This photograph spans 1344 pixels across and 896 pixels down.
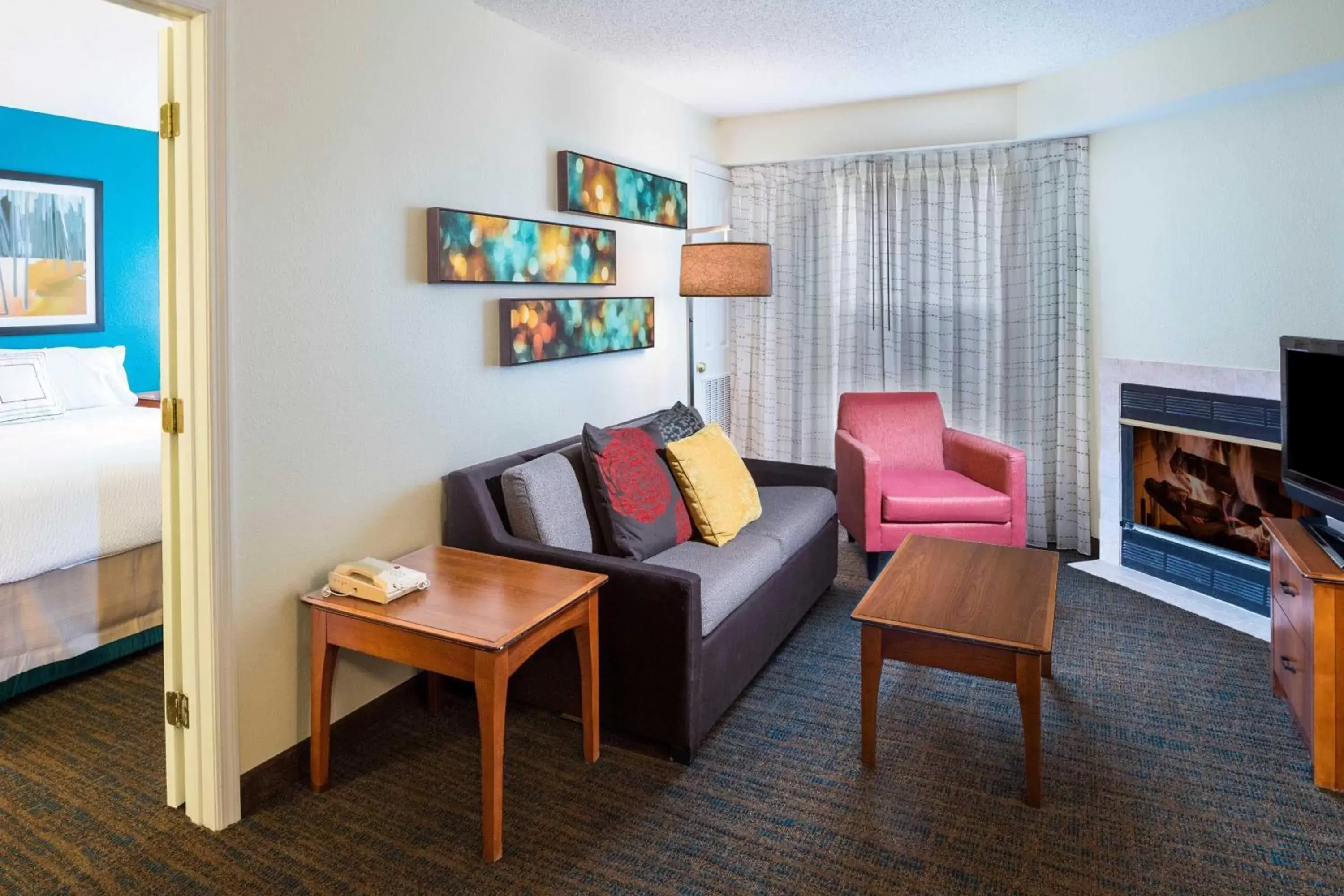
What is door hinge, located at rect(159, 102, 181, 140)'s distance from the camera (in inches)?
83.2

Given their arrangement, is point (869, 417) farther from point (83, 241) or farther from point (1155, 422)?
point (83, 241)

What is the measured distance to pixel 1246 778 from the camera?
2.41m

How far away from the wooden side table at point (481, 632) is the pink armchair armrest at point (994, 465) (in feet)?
7.91

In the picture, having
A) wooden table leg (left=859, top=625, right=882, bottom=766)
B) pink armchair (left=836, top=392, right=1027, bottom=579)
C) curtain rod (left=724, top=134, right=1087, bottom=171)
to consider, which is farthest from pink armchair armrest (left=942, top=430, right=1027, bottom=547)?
wooden table leg (left=859, top=625, right=882, bottom=766)

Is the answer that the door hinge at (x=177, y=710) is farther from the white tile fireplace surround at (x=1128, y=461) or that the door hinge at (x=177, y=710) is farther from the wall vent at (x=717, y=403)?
the white tile fireplace surround at (x=1128, y=461)

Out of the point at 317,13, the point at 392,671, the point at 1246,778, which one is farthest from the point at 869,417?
the point at 317,13

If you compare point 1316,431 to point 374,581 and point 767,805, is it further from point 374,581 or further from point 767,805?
point 374,581

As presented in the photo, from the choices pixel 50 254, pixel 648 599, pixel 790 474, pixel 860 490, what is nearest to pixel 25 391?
pixel 50 254

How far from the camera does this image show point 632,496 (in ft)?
9.99

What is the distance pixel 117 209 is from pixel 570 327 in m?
3.39

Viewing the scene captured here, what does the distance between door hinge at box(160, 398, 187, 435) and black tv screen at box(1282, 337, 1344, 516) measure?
3296 millimetres

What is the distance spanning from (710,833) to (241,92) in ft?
7.38

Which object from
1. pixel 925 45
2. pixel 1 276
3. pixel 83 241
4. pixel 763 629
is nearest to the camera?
pixel 763 629

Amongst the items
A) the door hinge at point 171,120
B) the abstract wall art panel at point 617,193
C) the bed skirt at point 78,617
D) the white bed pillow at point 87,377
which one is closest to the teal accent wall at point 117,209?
the white bed pillow at point 87,377
